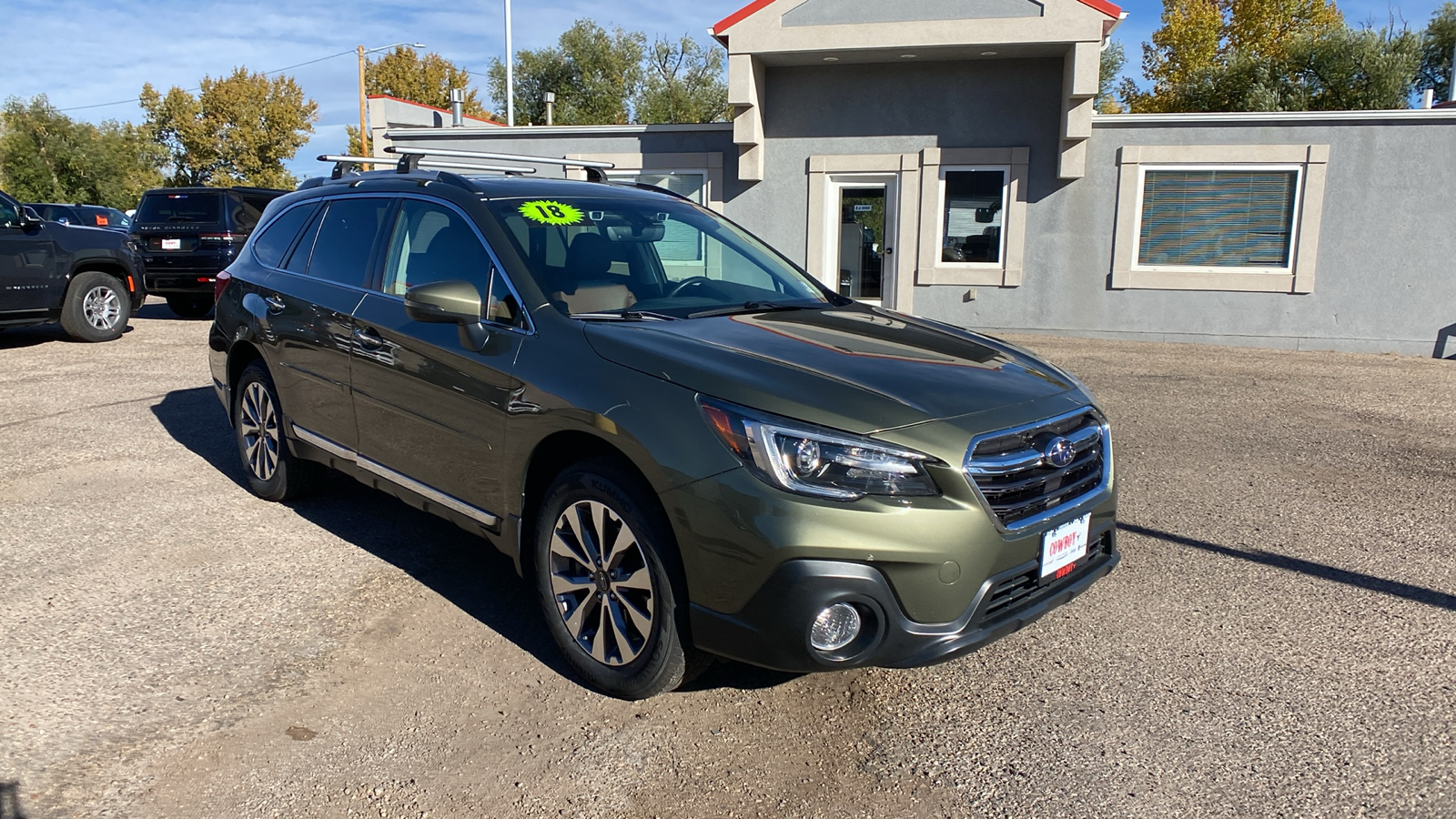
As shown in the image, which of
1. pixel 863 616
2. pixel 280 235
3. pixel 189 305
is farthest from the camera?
pixel 189 305

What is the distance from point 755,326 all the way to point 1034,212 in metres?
11.6

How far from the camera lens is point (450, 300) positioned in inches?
143

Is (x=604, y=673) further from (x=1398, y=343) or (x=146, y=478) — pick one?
(x=1398, y=343)

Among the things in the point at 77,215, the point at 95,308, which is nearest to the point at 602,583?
the point at 95,308

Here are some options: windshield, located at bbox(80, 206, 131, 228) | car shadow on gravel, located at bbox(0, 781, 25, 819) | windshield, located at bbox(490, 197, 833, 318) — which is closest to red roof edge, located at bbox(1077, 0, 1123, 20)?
windshield, located at bbox(490, 197, 833, 318)

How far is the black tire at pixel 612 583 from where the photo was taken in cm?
312

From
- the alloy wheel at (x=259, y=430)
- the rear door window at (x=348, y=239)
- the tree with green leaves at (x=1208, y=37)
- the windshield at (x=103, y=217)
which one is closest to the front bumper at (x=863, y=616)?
the rear door window at (x=348, y=239)

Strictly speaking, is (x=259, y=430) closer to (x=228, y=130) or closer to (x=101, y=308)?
(x=101, y=308)

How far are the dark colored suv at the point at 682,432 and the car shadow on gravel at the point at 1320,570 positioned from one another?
68.6 inches

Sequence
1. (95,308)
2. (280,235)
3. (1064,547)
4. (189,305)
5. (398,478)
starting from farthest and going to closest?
(189,305) → (95,308) → (280,235) → (398,478) → (1064,547)

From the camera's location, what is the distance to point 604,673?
3.38 metres

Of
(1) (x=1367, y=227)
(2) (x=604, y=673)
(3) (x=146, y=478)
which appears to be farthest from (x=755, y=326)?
(1) (x=1367, y=227)

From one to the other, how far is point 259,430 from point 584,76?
4548cm

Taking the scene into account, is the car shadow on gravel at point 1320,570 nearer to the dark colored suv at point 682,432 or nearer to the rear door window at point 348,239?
the dark colored suv at point 682,432
